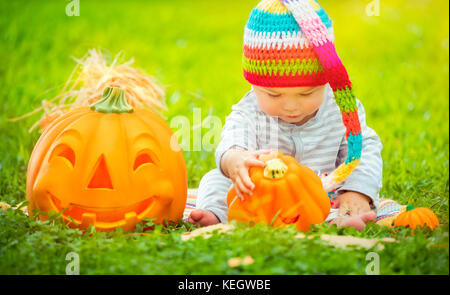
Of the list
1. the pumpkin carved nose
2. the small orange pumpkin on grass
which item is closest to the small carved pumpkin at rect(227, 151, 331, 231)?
the small orange pumpkin on grass

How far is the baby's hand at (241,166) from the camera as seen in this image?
10.6ft

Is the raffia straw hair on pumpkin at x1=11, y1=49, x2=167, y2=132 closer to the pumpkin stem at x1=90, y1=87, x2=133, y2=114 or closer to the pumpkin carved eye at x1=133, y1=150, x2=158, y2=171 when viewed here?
the pumpkin stem at x1=90, y1=87, x2=133, y2=114

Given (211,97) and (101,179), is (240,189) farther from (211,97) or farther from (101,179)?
(211,97)

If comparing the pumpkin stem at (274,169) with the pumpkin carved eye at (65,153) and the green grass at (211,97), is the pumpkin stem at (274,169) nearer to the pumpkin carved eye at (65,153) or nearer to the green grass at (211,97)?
the green grass at (211,97)

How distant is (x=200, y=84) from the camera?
7031 mm

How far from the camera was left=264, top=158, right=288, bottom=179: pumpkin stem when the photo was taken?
3.23 metres

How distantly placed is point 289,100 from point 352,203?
0.67 m

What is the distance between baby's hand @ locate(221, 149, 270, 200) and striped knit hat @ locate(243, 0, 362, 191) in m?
0.39

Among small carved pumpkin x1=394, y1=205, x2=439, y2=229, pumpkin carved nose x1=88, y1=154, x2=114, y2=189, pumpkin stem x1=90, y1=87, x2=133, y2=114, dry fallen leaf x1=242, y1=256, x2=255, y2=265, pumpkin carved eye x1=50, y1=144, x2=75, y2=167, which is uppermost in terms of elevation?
pumpkin stem x1=90, y1=87, x2=133, y2=114

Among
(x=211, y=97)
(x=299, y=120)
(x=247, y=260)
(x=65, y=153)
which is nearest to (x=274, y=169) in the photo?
(x=299, y=120)

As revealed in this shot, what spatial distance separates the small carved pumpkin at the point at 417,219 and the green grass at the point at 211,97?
7cm
